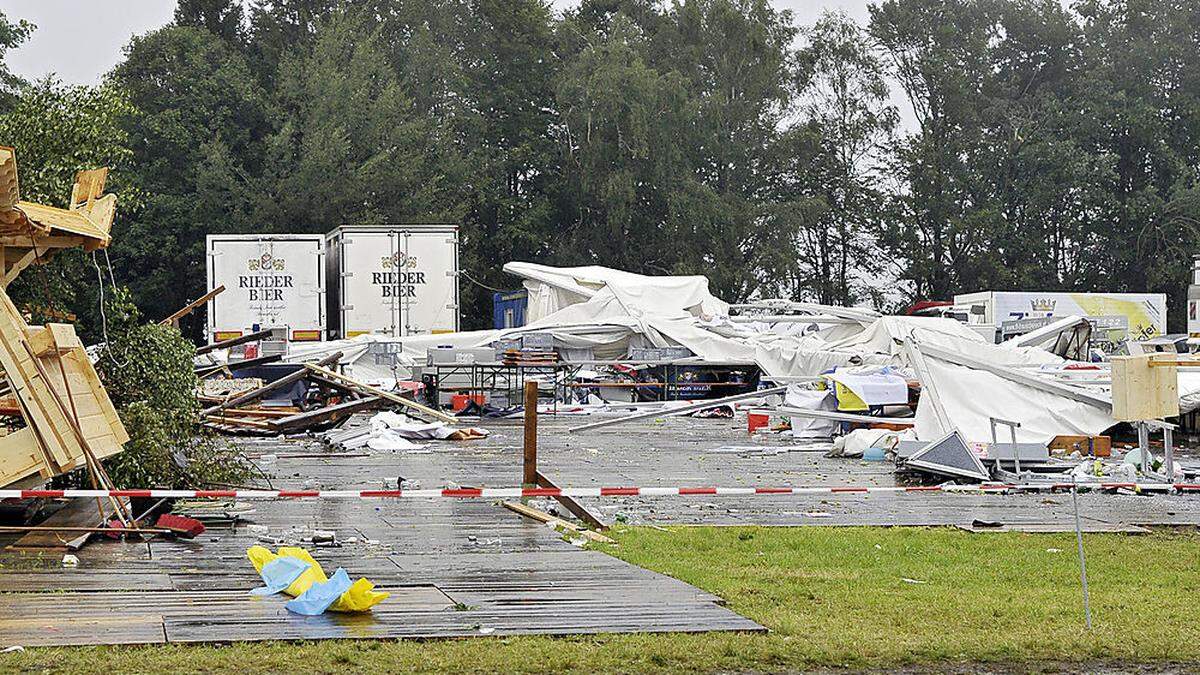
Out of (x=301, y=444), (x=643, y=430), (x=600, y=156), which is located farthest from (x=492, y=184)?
(x=301, y=444)

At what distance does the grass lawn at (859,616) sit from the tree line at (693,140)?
141 ft

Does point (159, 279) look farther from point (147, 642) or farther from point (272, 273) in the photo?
point (147, 642)

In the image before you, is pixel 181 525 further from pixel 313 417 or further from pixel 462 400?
pixel 462 400

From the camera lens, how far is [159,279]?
52.5 metres

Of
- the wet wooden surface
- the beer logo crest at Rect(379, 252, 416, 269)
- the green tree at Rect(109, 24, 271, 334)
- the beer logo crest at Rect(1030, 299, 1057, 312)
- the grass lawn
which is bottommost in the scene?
the grass lawn

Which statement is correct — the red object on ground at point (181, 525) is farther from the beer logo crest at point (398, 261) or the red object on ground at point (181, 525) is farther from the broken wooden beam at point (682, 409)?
the beer logo crest at point (398, 261)

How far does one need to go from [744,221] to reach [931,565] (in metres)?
47.1

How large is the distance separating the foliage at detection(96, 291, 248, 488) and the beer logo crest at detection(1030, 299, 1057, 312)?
37608 mm

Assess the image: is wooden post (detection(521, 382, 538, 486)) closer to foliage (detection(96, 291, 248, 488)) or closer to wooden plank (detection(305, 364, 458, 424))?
foliage (detection(96, 291, 248, 488))

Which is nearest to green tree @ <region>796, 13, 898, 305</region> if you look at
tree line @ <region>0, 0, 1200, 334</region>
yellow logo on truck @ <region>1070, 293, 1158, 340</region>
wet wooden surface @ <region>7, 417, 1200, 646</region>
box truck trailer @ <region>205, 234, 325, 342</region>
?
tree line @ <region>0, 0, 1200, 334</region>

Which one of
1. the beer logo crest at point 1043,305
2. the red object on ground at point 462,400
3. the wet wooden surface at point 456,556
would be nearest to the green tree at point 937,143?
the beer logo crest at point 1043,305

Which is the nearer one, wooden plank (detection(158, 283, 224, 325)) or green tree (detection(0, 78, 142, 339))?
wooden plank (detection(158, 283, 224, 325))

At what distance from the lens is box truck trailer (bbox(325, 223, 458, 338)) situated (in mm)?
39188

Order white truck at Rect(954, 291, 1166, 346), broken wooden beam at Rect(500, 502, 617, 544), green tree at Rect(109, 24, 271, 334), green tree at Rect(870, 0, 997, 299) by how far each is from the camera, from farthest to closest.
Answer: green tree at Rect(870, 0, 997, 299), green tree at Rect(109, 24, 271, 334), white truck at Rect(954, 291, 1166, 346), broken wooden beam at Rect(500, 502, 617, 544)
